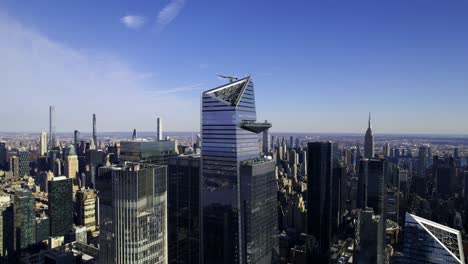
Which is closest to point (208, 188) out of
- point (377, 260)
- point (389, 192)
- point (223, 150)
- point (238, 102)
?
point (223, 150)

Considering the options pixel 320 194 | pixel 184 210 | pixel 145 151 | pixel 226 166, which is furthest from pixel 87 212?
pixel 320 194

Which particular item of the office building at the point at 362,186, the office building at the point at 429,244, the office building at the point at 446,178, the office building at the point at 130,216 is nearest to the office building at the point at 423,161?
the office building at the point at 446,178

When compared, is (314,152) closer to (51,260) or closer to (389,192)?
(389,192)

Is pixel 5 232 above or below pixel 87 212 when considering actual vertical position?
below

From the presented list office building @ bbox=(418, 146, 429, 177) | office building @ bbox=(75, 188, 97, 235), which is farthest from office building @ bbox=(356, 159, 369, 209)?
office building @ bbox=(75, 188, 97, 235)

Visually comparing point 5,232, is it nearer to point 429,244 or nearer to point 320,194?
point 320,194
